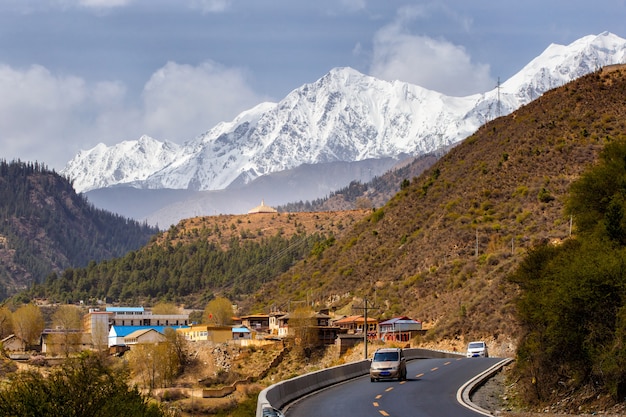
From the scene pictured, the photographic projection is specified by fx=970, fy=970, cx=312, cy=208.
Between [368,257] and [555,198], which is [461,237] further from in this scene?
[368,257]

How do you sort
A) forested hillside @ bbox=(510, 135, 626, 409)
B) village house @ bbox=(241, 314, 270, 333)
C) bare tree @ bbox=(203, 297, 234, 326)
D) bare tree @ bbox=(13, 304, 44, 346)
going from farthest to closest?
bare tree @ bbox=(203, 297, 234, 326) < bare tree @ bbox=(13, 304, 44, 346) < village house @ bbox=(241, 314, 270, 333) < forested hillside @ bbox=(510, 135, 626, 409)

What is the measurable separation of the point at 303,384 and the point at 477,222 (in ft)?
243

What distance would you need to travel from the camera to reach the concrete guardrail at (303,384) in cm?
3350

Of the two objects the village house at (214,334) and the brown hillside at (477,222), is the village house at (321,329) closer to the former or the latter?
the brown hillside at (477,222)

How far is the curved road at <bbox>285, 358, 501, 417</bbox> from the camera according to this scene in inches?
1291

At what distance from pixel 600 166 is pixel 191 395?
5037 centimetres

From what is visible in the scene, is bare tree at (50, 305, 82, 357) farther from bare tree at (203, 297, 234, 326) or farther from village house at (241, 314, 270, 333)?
village house at (241, 314, 270, 333)

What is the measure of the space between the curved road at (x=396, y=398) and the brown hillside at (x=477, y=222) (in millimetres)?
33300

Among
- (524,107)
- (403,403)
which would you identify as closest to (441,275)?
(524,107)

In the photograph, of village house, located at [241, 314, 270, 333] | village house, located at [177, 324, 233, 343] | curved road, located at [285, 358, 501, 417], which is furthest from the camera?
village house, located at [241, 314, 270, 333]

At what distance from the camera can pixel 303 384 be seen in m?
40.5

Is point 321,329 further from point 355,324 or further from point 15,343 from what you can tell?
point 15,343

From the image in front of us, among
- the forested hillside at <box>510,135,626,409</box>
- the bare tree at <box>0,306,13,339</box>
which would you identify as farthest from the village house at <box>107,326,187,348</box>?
the forested hillside at <box>510,135,626,409</box>

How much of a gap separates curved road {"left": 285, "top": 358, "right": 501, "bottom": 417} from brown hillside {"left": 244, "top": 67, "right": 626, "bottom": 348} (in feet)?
109
